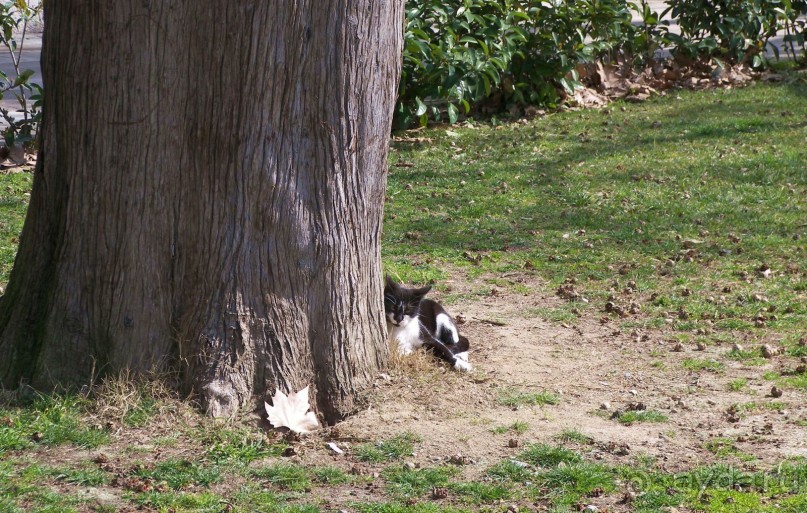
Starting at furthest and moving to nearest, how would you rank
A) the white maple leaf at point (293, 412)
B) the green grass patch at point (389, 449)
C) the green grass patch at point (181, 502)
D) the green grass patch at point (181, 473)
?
the white maple leaf at point (293, 412) → the green grass patch at point (389, 449) → the green grass patch at point (181, 473) → the green grass patch at point (181, 502)

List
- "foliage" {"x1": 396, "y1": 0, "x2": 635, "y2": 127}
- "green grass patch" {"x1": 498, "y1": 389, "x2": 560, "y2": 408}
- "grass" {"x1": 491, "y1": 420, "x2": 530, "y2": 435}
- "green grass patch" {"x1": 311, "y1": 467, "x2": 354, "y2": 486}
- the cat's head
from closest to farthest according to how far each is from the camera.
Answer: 1. "green grass patch" {"x1": 311, "y1": 467, "x2": 354, "y2": 486}
2. "grass" {"x1": 491, "y1": 420, "x2": 530, "y2": 435}
3. "green grass patch" {"x1": 498, "y1": 389, "x2": 560, "y2": 408}
4. the cat's head
5. "foliage" {"x1": 396, "y1": 0, "x2": 635, "y2": 127}

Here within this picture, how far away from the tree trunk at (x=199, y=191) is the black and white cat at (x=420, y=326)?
1.15m

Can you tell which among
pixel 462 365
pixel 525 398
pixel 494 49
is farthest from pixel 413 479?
pixel 494 49

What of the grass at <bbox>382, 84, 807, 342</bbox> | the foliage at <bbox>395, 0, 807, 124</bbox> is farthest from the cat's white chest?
the foliage at <bbox>395, 0, 807, 124</bbox>

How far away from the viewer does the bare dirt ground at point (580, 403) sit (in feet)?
15.8

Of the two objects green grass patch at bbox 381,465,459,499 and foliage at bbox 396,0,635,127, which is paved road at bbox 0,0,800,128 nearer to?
foliage at bbox 396,0,635,127

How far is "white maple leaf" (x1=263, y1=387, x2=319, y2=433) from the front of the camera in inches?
192

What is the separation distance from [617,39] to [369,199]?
9685 millimetres

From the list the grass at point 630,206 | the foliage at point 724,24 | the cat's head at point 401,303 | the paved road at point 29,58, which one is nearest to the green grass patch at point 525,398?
the cat's head at point 401,303

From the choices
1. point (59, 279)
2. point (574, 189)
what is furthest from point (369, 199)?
point (574, 189)

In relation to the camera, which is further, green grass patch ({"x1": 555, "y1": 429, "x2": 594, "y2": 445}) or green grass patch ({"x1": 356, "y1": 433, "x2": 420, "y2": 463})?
green grass patch ({"x1": 555, "y1": 429, "x2": 594, "y2": 445})

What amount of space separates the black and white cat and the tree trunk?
1153mm

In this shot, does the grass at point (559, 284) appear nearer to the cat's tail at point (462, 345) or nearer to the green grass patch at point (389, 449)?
the green grass patch at point (389, 449)

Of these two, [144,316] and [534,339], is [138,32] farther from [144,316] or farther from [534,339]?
[534,339]
